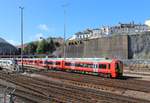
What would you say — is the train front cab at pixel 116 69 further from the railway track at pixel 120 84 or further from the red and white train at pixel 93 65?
the railway track at pixel 120 84

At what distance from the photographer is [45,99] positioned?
90.5ft

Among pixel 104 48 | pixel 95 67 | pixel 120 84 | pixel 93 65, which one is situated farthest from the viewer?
pixel 104 48

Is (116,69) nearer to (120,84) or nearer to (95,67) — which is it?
(95,67)

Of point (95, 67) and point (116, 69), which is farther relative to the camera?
point (95, 67)

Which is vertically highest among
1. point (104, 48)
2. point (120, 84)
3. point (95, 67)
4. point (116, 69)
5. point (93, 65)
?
point (104, 48)

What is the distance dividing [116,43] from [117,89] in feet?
228

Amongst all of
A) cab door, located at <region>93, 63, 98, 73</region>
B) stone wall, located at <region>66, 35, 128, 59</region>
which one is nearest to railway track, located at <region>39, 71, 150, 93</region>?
cab door, located at <region>93, 63, 98, 73</region>

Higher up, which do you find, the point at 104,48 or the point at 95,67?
the point at 104,48

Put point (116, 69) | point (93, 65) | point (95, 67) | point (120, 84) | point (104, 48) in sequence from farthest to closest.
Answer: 1. point (104, 48)
2. point (93, 65)
3. point (95, 67)
4. point (116, 69)
5. point (120, 84)

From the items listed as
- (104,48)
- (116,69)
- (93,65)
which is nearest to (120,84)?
(116,69)

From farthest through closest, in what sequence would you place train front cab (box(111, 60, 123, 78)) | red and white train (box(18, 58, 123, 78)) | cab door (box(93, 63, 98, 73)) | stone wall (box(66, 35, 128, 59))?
stone wall (box(66, 35, 128, 59)), cab door (box(93, 63, 98, 73)), red and white train (box(18, 58, 123, 78)), train front cab (box(111, 60, 123, 78))

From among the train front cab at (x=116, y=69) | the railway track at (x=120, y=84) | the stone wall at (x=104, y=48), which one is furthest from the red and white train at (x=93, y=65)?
the stone wall at (x=104, y=48)

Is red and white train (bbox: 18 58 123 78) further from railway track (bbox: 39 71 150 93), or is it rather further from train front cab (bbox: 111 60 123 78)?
railway track (bbox: 39 71 150 93)

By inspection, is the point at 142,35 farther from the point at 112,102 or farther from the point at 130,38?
the point at 112,102
